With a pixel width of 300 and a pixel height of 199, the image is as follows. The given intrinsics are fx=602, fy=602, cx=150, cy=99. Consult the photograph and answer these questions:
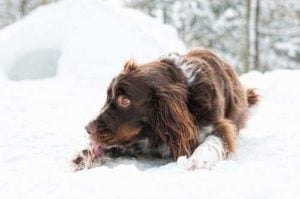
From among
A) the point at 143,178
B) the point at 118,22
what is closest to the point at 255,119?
the point at 143,178

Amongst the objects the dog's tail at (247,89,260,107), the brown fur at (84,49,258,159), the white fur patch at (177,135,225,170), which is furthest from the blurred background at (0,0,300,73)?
the white fur patch at (177,135,225,170)

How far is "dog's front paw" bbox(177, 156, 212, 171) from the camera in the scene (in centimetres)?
328

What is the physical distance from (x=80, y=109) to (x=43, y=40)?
322cm

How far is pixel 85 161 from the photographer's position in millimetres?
3600

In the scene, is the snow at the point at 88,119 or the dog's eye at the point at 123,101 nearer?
the snow at the point at 88,119

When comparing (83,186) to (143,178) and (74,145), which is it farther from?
(74,145)

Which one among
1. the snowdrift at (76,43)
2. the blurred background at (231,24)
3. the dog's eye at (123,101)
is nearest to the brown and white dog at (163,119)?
the dog's eye at (123,101)

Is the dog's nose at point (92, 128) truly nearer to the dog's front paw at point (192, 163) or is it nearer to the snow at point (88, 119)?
the snow at point (88, 119)

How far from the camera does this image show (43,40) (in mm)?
8773

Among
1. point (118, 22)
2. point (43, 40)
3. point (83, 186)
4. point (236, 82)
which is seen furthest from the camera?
point (118, 22)

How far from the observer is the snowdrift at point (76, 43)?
8.35m

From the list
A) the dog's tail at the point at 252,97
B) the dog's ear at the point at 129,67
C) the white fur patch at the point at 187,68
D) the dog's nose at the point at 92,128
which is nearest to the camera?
the dog's nose at the point at 92,128

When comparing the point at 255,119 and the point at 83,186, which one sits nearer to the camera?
the point at 83,186

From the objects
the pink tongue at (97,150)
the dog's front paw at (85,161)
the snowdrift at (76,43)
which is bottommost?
the snowdrift at (76,43)
